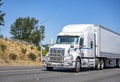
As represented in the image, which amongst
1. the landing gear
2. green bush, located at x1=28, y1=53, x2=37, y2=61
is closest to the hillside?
green bush, located at x1=28, y1=53, x2=37, y2=61

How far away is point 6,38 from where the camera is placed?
6019cm

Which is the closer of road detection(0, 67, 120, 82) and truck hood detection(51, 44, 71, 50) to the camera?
road detection(0, 67, 120, 82)

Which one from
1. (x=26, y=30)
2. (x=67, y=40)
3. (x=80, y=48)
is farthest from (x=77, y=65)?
(x=26, y=30)

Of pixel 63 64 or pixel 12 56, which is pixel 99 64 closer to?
pixel 63 64

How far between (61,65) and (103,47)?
9244mm

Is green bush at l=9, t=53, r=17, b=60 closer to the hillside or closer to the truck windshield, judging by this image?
the hillside

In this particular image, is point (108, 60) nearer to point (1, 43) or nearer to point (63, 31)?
point (63, 31)

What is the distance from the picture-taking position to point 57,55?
1024 inches

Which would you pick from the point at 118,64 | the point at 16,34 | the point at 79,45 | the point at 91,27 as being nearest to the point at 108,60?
the point at 118,64

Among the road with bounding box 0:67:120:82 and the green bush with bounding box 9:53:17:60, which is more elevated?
the green bush with bounding box 9:53:17:60

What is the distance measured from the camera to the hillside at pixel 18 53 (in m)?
52.3

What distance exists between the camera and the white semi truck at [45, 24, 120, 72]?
26031 mm

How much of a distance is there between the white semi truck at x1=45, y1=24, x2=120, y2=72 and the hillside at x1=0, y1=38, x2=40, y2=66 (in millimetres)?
19452

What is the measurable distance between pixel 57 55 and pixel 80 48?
7.56 feet
